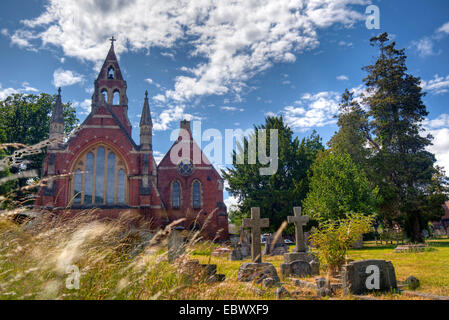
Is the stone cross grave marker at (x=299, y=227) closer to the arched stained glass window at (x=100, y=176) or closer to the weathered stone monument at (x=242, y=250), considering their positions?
the weathered stone monument at (x=242, y=250)

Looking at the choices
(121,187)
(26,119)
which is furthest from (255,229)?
(26,119)

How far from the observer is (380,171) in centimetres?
2808

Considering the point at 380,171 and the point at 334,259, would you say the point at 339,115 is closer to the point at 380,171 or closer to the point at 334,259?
the point at 380,171

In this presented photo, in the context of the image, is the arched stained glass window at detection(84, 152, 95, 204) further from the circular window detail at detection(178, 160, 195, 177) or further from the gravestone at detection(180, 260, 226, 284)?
the gravestone at detection(180, 260, 226, 284)

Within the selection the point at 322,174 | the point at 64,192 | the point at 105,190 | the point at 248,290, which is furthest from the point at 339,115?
the point at 248,290

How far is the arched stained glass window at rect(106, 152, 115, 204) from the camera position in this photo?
26083 millimetres

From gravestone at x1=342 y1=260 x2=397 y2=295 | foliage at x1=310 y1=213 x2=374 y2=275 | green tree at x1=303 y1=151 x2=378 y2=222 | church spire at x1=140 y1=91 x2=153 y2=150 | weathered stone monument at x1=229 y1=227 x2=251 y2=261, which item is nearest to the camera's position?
gravestone at x1=342 y1=260 x2=397 y2=295

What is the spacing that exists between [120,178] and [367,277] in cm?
2332

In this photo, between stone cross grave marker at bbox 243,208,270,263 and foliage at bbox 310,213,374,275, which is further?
stone cross grave marker at bbox 243,208,270,263

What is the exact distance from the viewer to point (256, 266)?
8695mm

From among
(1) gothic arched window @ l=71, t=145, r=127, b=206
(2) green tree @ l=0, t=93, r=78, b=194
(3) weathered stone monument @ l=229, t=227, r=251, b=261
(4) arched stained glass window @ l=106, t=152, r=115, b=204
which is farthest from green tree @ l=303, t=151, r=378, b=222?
(2) green tree @ l=0, t=93, r=78, b=194

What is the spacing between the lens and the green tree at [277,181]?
2723cm

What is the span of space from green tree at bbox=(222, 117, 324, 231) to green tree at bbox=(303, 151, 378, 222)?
74.0 inches
